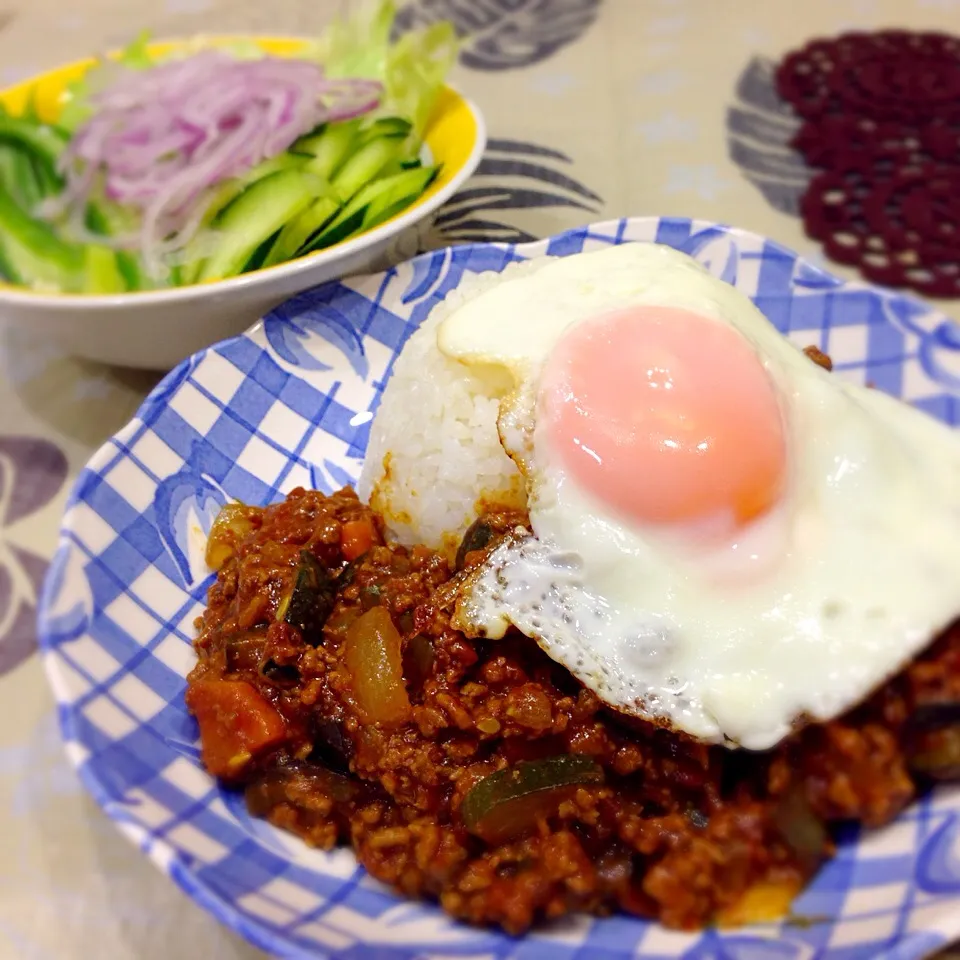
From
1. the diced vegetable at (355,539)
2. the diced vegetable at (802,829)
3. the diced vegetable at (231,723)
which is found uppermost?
the diced vegetable at (231,723)

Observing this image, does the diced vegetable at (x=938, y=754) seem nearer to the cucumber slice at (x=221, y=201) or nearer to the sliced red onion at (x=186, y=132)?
the cucumber slice at (x=221, y=201)

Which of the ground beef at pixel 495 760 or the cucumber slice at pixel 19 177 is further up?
the cucumber slice at pixel 19 177

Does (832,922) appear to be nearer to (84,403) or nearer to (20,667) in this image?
(20,667)

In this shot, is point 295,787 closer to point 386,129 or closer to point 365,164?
point 365,164

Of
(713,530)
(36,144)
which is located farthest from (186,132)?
(713,530)

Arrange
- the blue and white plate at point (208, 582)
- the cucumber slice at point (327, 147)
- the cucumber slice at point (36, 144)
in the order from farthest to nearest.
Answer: the cucumber slice at point (36, 144)
the cucumber slice at point (327, 147)
the blue and white plate at point (208, 582)

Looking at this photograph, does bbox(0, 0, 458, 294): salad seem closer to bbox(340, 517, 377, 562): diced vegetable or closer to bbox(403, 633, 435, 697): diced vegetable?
bbox(340, 517, 377, 562): diced vegetable

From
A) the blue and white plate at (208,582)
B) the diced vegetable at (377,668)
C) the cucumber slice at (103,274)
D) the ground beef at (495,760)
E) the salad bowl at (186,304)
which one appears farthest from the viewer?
the cucumber slice at (103,274)

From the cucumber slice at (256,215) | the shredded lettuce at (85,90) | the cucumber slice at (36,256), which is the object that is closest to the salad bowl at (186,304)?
the cucumber slice at (256,215)
